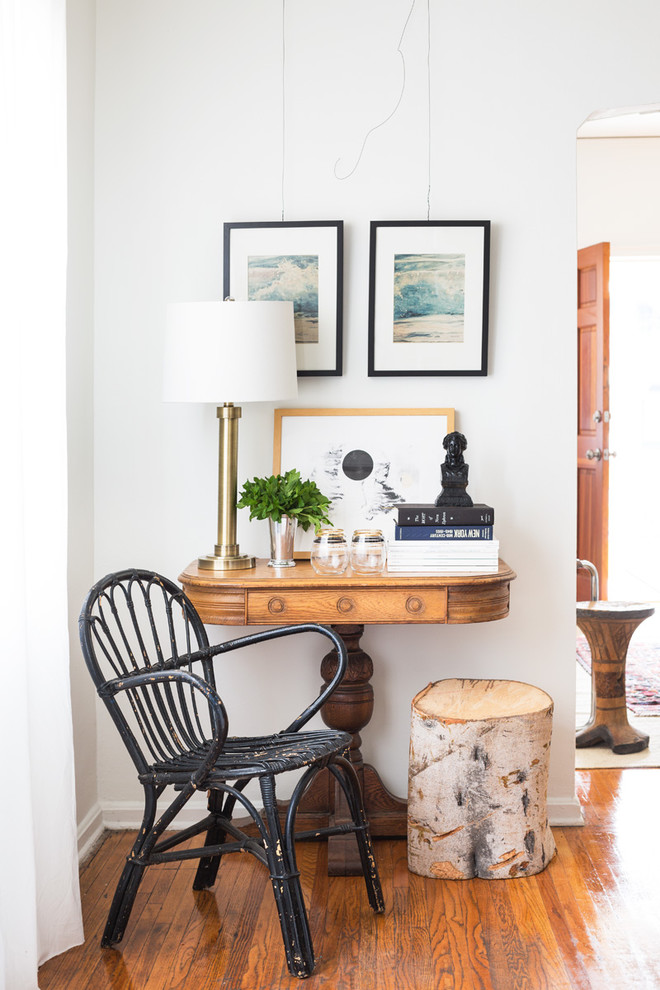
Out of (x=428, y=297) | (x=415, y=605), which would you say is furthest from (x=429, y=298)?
(x=415, y=605)

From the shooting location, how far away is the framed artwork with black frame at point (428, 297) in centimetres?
296

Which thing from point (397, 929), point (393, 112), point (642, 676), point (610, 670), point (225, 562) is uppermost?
point (393, 112)

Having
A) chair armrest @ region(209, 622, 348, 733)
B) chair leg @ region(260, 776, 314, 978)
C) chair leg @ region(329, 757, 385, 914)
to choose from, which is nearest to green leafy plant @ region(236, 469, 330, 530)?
chair armrest @ region(209, 622, 348, 733)

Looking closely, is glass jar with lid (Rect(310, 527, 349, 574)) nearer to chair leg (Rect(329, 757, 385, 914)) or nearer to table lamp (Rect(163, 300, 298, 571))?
table lamp (Rect(163, 300, 298, 571))

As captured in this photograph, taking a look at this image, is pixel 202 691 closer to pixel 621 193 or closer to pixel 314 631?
pixel 314 631

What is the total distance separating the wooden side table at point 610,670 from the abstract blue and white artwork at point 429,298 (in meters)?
1.36

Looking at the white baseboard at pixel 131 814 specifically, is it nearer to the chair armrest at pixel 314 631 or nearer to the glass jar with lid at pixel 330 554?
the chair armrest at pixel 314 631

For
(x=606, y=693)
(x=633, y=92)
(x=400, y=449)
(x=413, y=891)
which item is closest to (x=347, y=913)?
(x=413, y=891)

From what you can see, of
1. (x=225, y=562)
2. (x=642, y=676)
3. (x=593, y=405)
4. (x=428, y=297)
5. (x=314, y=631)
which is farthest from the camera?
(x=593, y=405)

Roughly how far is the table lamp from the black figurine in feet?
1.61

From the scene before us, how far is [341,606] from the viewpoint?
2.58 m

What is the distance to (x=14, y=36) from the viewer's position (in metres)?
1.97

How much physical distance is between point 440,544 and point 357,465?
0.46m

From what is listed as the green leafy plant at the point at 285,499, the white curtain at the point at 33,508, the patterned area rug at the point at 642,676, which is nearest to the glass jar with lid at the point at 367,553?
the green leafy plant at the point at 285,499
